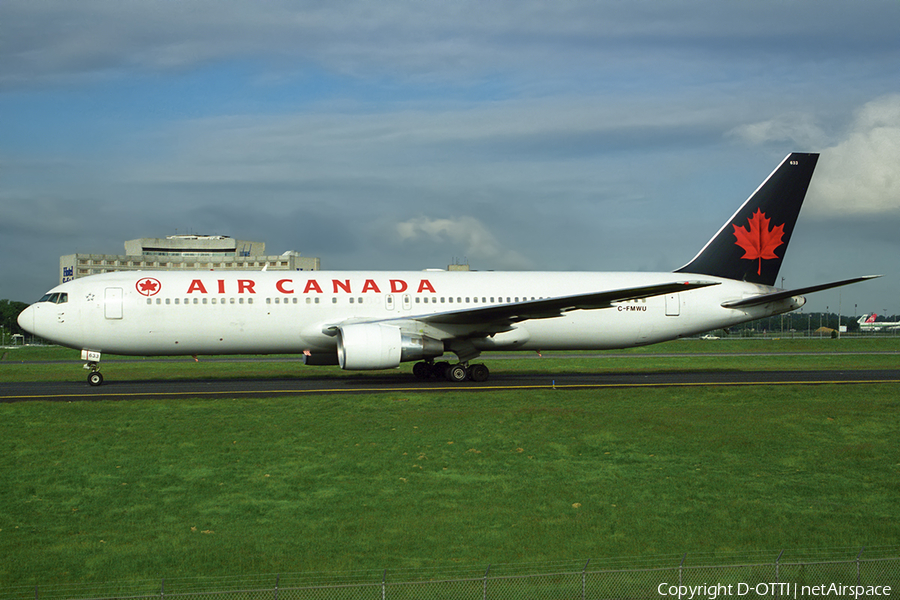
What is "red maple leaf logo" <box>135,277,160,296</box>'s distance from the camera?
2550 cm

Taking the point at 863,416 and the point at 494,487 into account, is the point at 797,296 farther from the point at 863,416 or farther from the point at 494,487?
the point at 494,487

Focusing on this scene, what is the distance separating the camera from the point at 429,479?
38.8 ft

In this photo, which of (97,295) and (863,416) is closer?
(863,416)

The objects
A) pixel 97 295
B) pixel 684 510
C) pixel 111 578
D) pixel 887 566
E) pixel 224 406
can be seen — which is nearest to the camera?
pixel 887 566

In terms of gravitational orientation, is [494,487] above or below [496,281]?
below

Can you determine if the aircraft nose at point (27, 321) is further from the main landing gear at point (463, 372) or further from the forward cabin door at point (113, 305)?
the main landing gear at point (463, 372)

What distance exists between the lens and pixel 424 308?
2756 cm

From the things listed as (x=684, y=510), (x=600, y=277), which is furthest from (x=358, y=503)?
(x=600, y=277)

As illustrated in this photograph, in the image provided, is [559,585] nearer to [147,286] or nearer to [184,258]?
[147,286]

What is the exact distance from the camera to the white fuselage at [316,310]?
25312 mm

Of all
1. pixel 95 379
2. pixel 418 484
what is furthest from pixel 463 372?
pixel 418 484

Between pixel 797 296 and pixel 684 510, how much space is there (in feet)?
70.1

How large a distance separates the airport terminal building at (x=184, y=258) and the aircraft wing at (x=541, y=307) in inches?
3889

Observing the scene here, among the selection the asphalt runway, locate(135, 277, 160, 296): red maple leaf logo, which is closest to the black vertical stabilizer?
→ the asphalt runway
